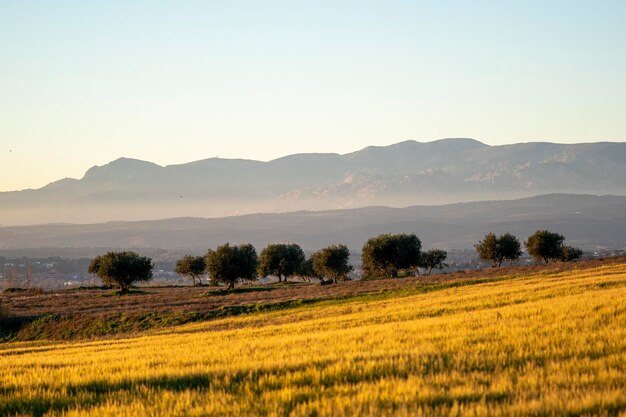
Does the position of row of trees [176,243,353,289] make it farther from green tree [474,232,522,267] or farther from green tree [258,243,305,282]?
green tree [474,232,522,267]

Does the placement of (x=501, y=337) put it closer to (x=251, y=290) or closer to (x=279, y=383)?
(x=279, y=383)

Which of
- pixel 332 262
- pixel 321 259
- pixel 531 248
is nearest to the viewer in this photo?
pixel 531 248

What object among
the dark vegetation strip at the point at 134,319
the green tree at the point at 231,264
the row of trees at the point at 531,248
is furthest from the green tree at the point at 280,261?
the dark vegetation strip at the point at 134,319

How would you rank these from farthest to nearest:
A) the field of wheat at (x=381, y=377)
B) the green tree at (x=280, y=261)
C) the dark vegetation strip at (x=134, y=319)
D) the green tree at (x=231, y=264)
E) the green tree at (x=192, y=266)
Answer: the green tree at (x=192, y=266) < the green tree at (x=280, y=261) < the green tree at (x=231, y=264) < the dark vegetation strip at (x=134, y=319) < the field of wheat at (x=381, y=377)

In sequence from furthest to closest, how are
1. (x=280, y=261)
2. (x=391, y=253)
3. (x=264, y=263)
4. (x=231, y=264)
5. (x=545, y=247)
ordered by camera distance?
(x=264, y=263) → (x=280, y=261) → (x=545, y=247) → (x=391, y=253) → (x=231, y=264)

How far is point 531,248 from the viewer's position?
123688 millimetres

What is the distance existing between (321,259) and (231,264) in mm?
20736

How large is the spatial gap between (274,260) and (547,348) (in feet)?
363

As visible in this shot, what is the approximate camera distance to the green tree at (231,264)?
109562 mm

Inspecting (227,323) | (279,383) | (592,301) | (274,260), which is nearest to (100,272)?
(274,260)

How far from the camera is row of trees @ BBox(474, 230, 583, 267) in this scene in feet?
401

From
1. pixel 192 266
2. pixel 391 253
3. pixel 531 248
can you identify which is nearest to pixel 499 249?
pixel 531 248

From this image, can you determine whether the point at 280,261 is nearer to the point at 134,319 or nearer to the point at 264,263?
the point at 264,263

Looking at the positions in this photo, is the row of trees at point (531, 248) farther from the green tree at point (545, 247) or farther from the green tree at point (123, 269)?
the green tree at point (123, 269)
